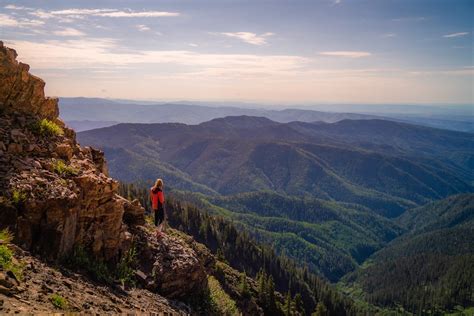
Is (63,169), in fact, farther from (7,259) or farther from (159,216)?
(159,216)

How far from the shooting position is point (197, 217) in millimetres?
155625

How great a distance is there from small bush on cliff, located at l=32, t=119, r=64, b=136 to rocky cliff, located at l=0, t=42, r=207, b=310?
58 millimetres

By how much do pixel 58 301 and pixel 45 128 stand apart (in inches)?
488

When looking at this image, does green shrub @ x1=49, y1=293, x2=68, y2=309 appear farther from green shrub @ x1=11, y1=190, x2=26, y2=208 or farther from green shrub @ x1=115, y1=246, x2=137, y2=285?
green shrub @ x1=115, y1=246, x2=137, y2=285

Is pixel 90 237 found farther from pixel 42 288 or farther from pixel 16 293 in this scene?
pixel 16 293

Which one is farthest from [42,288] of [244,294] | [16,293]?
[244,294]

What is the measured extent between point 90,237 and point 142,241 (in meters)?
4.32

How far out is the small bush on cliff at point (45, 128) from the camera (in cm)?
2158

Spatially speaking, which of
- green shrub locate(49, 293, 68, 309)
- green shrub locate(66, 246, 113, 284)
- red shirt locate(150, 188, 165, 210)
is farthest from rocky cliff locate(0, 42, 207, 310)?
green shrub locate(49, 293, 68, 309)

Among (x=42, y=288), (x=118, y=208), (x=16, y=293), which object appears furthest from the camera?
(x=118, y=208)

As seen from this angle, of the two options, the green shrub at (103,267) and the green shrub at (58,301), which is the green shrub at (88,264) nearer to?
the green shrub at (103,267)

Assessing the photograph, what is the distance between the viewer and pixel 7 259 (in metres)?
13.7

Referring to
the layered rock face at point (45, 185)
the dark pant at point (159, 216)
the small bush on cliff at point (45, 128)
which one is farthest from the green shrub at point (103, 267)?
the small bush on cliff at point (45, 128)

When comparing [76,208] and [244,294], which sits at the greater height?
[76,208]
